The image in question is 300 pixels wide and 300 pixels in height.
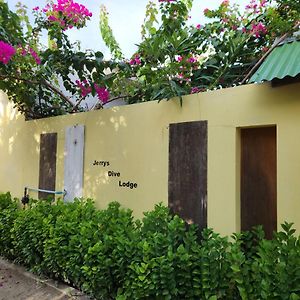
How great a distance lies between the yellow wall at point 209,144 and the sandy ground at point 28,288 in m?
1.26

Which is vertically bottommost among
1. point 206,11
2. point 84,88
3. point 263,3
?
point 84,88

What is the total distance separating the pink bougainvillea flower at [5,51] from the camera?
4453mm

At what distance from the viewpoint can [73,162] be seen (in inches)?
206

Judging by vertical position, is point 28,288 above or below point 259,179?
below

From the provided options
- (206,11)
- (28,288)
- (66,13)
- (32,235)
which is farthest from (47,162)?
(206,11)

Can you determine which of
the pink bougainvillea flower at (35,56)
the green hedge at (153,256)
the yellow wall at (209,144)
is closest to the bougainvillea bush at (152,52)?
the pink bougainvillea flower at (35,56)

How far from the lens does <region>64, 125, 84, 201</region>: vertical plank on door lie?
5.10 meters

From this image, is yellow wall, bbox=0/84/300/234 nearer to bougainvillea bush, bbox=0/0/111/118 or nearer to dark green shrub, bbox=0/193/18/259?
bougainvillea bush, bbox=0/0/111/118

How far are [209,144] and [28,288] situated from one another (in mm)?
2879

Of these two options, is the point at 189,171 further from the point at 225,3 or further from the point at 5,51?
the point at 5,51

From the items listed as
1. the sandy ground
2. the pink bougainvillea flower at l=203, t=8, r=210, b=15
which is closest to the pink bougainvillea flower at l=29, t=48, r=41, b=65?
the pink bougainvillea flower at l=203, t=8, r=210, b=15

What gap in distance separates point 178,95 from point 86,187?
218cm

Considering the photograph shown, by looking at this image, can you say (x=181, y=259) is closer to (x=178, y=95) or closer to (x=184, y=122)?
(x=184, y=122)

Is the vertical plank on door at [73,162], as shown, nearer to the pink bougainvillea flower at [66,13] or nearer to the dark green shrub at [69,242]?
the dark green shrub at [69,242]
